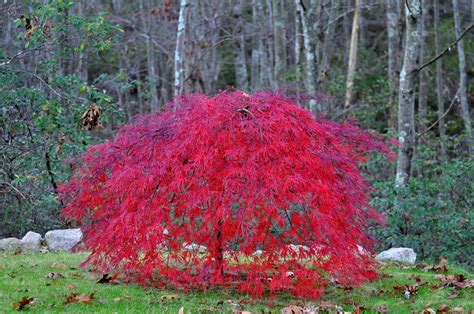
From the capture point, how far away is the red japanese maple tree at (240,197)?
24.1ft

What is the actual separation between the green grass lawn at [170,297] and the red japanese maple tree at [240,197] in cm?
23

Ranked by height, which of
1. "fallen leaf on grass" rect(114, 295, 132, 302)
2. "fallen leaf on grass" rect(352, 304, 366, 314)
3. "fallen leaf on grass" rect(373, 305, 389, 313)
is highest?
"fallen leaf on grass" rect(114, 295, 132, 302)

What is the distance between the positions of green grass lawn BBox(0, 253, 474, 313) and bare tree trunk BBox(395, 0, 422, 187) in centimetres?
395

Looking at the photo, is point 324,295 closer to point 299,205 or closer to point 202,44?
point 299,205

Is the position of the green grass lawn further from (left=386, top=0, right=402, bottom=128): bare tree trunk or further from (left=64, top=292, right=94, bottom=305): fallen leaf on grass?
(left=386, top=0, right=402, bottom=128): bare tree trunk

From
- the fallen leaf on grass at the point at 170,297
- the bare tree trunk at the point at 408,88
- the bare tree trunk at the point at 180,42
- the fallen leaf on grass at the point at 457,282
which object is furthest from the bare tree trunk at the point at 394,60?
the fallen leaf on grass at the point at 170,297

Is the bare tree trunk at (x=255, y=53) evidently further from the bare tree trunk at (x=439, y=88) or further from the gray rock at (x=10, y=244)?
the gray rock at (x=10, y=244)

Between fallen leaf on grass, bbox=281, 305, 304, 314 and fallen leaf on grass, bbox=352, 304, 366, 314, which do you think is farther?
fallen leaf on grass, bbox=352, 304, 366, 314

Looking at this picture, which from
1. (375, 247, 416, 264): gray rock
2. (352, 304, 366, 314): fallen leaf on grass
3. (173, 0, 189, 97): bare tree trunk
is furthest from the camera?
(173, 0, 189, 97): bare tree trunk

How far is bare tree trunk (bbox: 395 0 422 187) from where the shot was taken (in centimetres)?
1259

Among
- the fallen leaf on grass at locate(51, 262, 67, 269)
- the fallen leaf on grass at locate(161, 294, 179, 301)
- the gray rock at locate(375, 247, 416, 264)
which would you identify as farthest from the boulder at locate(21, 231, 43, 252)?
the gray rock at locate(375, 247, 416, 264)

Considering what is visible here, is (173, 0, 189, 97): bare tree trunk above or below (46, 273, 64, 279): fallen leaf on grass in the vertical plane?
above

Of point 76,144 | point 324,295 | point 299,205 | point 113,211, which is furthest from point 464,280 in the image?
point 76,144

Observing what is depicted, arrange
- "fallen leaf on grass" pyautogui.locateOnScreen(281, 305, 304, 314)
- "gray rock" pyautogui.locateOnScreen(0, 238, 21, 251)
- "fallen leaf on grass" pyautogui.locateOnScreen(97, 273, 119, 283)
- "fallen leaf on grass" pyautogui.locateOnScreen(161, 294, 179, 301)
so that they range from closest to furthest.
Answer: "fallen leaf on grass" pyautogui.locateOnScreen(281, 305, 304, 314)
"fallen leaf on grass" pyautogui.locateOnScreen(161, 294, 179, 301)
"fallen leaf on grass" pyautogui.locateOnScreen(97, 273, 119, 283)
"gray rock" pyautogui.locateOnScreen(0, 238, 21, 251)
